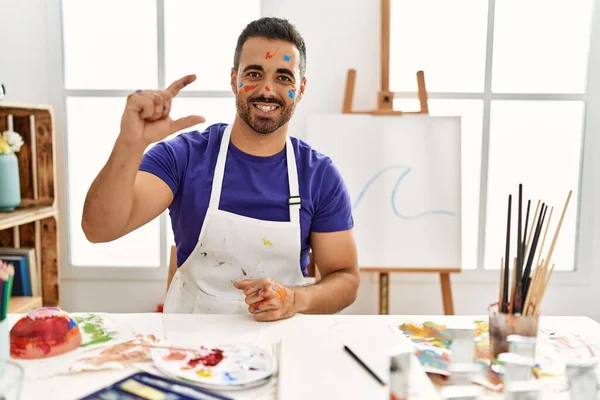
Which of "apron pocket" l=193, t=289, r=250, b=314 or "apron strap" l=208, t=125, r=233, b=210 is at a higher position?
"apron strap" l=208, t=125, r=233, b=210

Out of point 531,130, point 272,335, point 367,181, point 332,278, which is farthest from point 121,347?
point 531,130

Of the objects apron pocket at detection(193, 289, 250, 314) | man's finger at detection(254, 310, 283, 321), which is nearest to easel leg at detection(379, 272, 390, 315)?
apron pocket at detection(193, 289, 250, 314)

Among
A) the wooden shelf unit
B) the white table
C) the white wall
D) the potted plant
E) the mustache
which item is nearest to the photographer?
the white table

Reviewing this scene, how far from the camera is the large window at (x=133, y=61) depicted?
7.67 ft

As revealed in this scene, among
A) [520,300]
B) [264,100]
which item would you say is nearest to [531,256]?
[520,300]

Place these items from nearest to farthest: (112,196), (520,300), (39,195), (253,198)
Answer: (520,300)
(112,196)
(253,198)
(39,195)

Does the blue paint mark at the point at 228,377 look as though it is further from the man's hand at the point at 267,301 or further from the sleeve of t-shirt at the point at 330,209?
the sleeve of t-shirt at the point at 330,209

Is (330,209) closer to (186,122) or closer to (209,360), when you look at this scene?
(186,122)

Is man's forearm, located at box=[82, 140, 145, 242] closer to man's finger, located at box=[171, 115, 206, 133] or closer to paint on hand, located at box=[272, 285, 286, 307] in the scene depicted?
man's finger, located at box=[171, 115, 206, 133]

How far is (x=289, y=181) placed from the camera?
4.85 ft

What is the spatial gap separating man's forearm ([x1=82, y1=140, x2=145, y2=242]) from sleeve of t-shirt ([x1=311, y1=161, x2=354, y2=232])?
0.53 m

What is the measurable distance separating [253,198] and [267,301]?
0.44 metres

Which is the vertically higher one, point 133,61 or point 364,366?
point 133,61

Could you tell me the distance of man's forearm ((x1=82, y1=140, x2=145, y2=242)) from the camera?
110 centimetres
